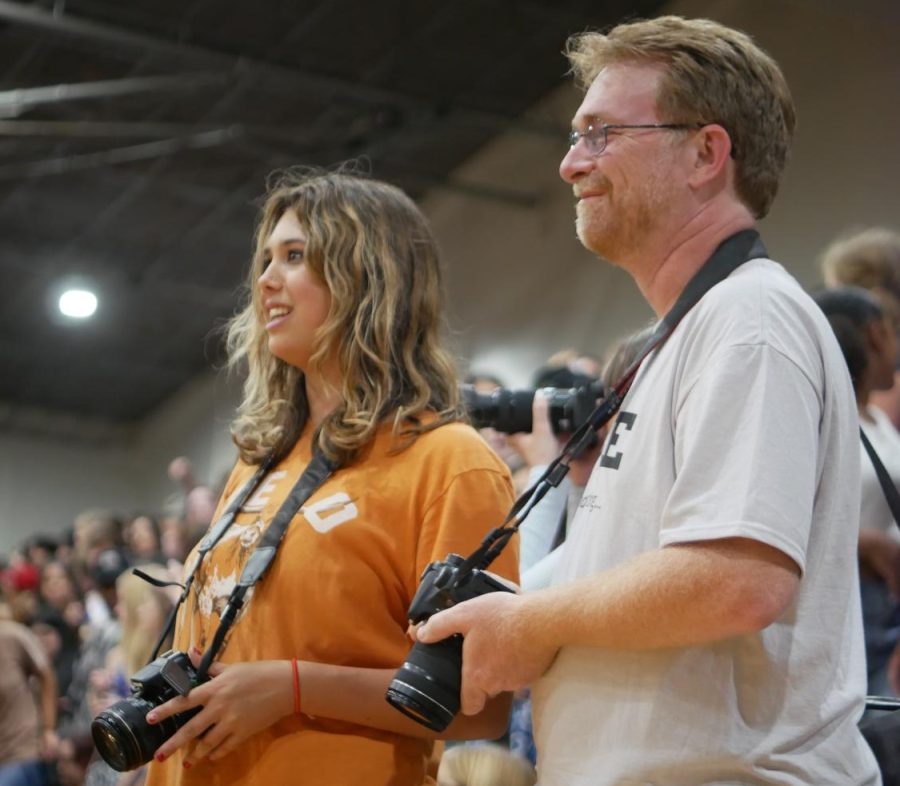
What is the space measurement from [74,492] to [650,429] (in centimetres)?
A: 1569

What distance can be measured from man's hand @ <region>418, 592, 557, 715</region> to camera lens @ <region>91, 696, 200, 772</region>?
578mm

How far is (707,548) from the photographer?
4.37 feet

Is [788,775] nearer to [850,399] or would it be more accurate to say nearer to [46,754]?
[850,399]

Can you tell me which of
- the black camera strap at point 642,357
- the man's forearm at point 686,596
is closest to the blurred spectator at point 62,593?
the black camera strap at point 642,357

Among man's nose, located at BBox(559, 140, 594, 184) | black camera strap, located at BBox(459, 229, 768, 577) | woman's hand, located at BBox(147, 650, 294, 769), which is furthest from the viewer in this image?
woman's hand, located at BBox(147, 650, 294, 769)

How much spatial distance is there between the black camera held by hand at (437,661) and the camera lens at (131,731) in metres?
0.50

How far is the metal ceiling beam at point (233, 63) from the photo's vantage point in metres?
7.84

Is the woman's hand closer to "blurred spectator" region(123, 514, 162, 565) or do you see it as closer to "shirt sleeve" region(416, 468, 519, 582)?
"shirt sleeve" region(416, 468, 519, 582)

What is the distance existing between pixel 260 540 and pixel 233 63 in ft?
23.0

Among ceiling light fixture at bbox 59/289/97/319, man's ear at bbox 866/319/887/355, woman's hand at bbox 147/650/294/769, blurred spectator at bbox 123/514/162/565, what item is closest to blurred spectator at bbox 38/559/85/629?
blurred spectator at bbox 123/514/162/565

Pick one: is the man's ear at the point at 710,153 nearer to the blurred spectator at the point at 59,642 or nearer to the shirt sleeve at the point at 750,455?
the shirt sleeve at the point at 750,455

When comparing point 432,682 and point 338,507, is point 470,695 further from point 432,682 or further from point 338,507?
point 338,507

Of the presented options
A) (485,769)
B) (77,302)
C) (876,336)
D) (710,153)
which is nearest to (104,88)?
(77,302)

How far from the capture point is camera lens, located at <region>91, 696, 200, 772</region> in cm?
184
